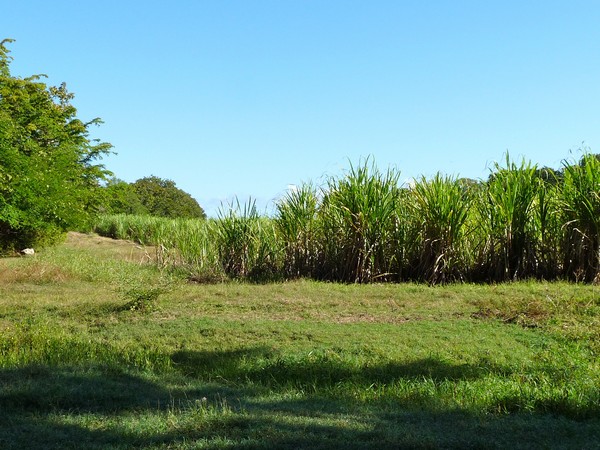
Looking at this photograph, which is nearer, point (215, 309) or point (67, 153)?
point (215, 309)

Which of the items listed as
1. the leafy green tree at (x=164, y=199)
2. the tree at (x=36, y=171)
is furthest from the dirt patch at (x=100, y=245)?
the leafy green tree at (x=164, y=199)

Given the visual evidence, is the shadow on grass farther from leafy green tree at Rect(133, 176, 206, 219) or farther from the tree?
leafy green tree at Rect(133, 176, 206, 219)

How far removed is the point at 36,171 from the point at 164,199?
120ft

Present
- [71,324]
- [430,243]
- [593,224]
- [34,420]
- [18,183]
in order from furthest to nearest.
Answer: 1. [18,183]
2. [430,243]
3. [593,224]
4. [71,324]
5. [34,420]

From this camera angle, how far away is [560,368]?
7027mm

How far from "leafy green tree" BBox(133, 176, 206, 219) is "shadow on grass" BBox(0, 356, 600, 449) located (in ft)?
163

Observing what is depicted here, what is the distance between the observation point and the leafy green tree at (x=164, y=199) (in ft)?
188

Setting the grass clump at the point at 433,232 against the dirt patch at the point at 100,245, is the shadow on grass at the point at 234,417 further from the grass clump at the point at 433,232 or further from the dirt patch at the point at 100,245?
the dirt patch at the point at 100,245

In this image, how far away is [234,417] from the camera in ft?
15.9

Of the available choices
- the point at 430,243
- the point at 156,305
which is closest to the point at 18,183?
the point at 156,305

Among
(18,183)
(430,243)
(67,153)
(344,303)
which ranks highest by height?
(67,153)

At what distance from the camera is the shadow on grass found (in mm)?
4406

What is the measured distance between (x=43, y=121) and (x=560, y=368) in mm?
26253

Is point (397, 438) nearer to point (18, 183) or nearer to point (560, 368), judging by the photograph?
point (560, 368)
